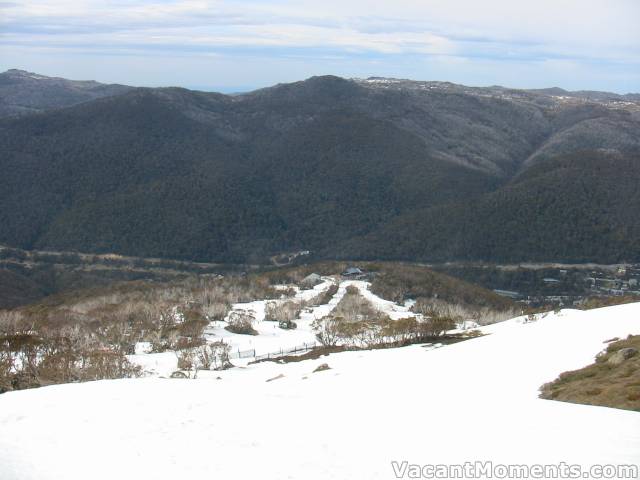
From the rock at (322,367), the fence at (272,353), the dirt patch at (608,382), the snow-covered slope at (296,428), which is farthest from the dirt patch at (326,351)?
the dirt patch at (608,382)

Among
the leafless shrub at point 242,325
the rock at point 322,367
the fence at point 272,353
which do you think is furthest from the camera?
the leafless shrub at point 242,325

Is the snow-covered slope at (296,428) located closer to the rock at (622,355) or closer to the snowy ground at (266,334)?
the rock at (622,355)

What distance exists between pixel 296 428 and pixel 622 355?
538 inches

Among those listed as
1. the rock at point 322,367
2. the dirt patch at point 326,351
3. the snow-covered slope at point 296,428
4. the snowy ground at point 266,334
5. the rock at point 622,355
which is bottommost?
the snowy ground at point 266,334

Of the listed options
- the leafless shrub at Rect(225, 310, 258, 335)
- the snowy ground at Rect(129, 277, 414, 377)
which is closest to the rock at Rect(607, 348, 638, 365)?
the snowy ground at Rect(129, 277, 414, 377)

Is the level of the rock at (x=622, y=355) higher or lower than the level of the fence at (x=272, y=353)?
higher

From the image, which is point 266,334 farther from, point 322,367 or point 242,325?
point 322,367

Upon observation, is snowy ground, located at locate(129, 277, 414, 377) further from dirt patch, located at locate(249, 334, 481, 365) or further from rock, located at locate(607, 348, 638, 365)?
rock, located at locate(607, 348, 638, 365)

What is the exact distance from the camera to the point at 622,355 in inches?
965

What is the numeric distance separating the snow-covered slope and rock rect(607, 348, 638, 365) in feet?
6.01

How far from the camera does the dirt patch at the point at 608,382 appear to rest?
20156 millimetres

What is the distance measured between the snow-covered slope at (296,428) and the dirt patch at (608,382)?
893 millimetres

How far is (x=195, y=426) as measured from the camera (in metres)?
19.2

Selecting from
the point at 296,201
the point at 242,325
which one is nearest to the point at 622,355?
the point at 242,325
